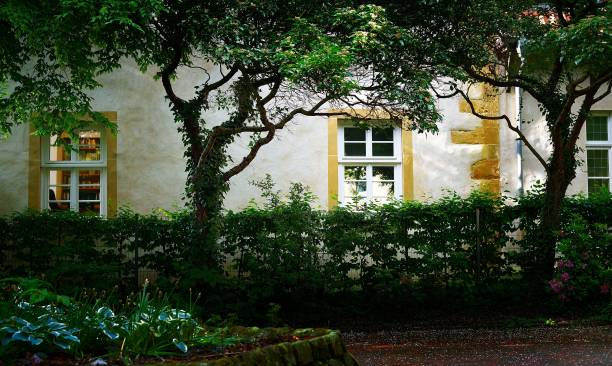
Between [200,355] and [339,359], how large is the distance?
39.9 inches

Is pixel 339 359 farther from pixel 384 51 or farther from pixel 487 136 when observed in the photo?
pixel 487 136

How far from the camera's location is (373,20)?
905 cm

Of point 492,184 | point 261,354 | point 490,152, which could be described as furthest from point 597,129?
point 261,354

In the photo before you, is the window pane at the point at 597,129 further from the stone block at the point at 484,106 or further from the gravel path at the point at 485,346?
the gravel path at the point at 485,346

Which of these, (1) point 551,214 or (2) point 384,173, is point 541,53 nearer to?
(1) point 551,214

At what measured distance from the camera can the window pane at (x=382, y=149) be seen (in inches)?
544

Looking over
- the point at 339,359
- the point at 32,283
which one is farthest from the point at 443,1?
the point at 32,283

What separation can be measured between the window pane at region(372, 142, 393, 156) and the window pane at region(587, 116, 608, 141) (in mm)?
3704

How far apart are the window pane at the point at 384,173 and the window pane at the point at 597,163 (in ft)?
11.9

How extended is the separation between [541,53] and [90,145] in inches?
303

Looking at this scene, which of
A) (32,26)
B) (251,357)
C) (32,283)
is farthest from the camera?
(32,26)

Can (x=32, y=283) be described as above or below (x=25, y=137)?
below

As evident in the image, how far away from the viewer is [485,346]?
8609 millimetres

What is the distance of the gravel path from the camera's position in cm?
755
